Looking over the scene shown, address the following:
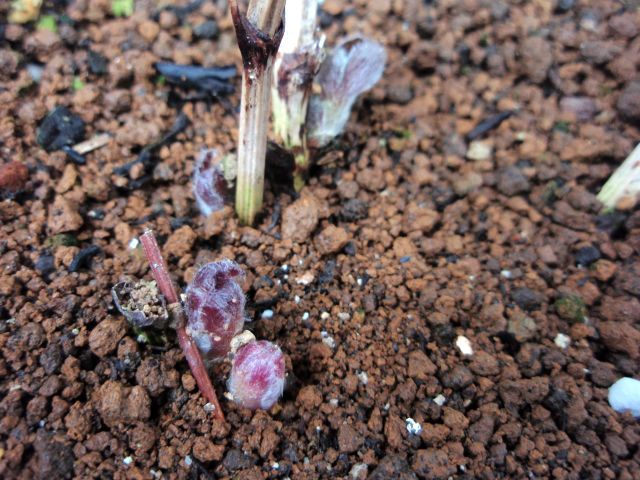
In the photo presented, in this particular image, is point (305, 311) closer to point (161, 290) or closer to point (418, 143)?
point (161, 290)

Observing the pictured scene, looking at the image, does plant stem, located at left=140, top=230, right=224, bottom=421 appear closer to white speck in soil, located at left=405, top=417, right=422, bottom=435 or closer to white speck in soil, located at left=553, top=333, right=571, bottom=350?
white speck in soil, located at left=405, top=417, right=422, bottom=435

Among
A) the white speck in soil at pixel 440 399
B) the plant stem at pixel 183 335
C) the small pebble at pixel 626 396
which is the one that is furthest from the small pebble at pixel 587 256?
the plant stem at pixel 183 335

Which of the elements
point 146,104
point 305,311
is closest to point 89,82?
point 146,104

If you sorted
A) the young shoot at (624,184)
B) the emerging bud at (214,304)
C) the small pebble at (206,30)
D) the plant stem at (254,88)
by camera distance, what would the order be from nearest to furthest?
the plant stem at (254,88) → the emerging bud at (214,304) → the young shoot at (624,184) → the small pebble at (206,30)

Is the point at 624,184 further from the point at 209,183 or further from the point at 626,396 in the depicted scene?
the point at 209,183

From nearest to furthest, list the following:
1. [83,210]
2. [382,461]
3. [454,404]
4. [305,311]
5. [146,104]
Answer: [382,461], [454,404], [305,311], [83,210], [146,104]

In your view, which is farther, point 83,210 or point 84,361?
point 83,210

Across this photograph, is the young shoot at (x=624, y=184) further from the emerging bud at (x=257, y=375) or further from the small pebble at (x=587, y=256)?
the emerging bud at (x=257, y=375)
